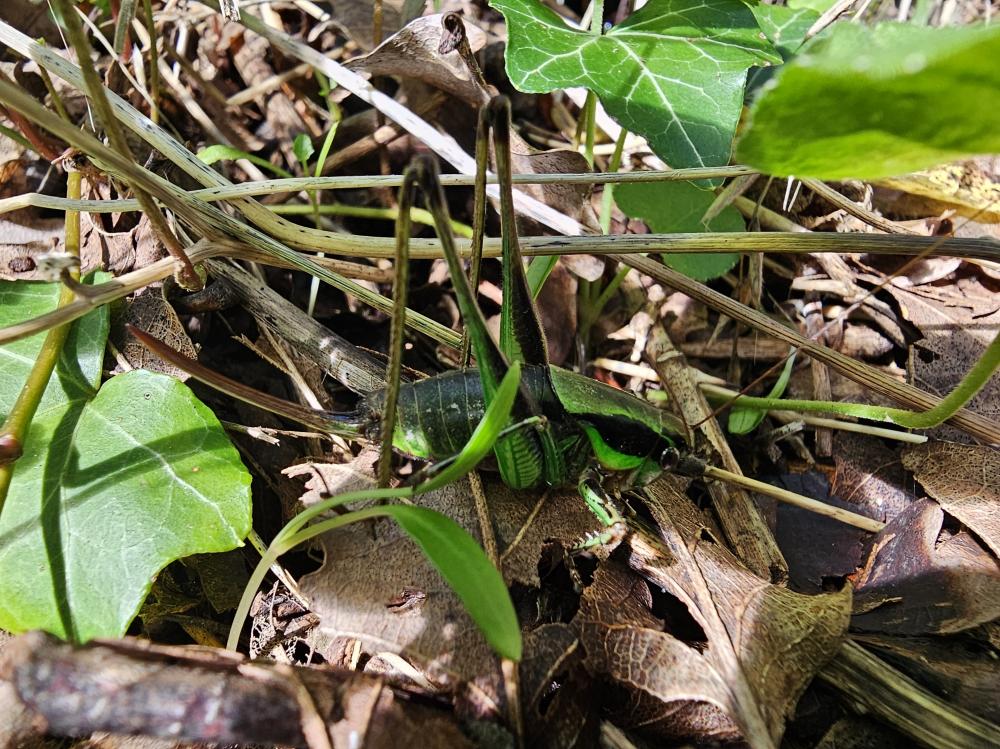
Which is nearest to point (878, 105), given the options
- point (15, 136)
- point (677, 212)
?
point (677, 212)

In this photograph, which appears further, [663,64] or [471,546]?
[663,64]

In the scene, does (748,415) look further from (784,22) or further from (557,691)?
(784,22)

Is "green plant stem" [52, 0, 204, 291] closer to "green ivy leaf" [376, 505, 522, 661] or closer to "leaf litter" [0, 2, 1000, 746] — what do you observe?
"leaf litter" [0, 2, 1000, 746]

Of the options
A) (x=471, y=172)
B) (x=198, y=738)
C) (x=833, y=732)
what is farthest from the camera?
(x=471, y=172)

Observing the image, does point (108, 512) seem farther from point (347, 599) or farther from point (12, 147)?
point (12, 147)

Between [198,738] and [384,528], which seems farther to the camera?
[384,528]

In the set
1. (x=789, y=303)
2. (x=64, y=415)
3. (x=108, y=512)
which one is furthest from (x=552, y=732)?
(x=789, y=303)

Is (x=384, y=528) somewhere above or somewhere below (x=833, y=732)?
above
